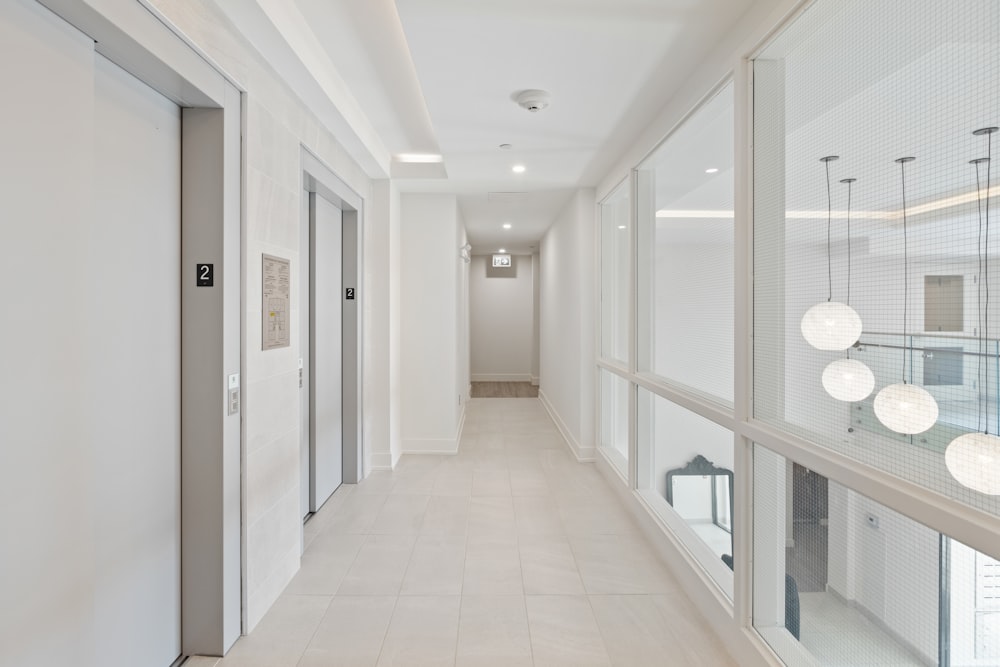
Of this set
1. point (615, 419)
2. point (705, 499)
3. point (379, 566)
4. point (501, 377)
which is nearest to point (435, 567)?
point (379, 566)

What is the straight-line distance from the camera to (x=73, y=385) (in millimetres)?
1306

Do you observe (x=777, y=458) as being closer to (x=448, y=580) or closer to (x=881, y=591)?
(x=881, y=591)

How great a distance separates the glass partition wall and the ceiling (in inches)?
14.1

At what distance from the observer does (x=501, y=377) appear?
32.4 ft

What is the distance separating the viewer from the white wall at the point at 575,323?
4516 millimetres

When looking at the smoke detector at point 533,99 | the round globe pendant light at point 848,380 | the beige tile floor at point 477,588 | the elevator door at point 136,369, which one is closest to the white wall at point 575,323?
the beige tile floor at point 477,588

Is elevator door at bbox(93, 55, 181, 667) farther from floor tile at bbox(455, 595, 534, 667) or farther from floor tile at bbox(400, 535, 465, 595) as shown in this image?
floor tile at bbox(455, 595, 534, 667)

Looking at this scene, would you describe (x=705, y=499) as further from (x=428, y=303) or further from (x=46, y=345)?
(x=428, y=303)

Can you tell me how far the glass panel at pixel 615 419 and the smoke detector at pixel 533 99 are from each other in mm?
2034

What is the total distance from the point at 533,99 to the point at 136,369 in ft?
7.08

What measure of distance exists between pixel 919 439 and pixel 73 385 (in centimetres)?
217

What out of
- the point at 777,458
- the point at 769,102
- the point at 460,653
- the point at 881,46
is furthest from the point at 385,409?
the point at 881,46

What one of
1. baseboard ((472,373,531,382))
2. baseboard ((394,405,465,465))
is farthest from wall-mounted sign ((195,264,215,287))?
baseboard ((472,373,531,382))

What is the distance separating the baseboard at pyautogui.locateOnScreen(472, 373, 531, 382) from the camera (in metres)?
9.85
